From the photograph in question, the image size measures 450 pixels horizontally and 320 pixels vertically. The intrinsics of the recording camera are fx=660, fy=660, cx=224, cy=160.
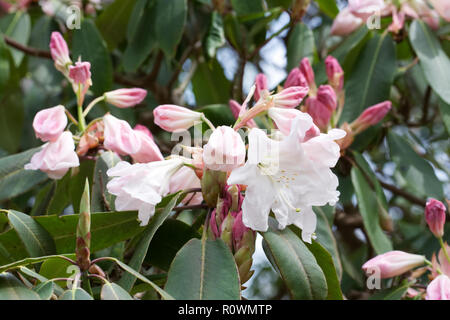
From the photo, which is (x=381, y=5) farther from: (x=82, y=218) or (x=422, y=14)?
(x=82, y=218)

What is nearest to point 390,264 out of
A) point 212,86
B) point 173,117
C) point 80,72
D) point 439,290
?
point 439,290

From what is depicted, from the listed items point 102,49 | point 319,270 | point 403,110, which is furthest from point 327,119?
point 403,110

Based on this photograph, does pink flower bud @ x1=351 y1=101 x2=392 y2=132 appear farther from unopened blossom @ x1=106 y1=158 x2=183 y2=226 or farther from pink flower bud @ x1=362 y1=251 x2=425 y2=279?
unopened blossom @ x1=106 y1=158 x2=183 y2=226

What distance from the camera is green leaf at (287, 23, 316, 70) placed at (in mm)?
1896

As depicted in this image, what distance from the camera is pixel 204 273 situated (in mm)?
987

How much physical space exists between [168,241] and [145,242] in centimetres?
15

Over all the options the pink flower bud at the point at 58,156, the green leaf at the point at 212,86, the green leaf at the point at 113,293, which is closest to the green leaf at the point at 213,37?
the green leaf at the point at 212,86

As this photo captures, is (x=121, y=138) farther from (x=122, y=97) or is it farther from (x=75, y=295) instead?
(x=75, y=295)

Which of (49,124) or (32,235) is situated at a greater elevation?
(49,124)

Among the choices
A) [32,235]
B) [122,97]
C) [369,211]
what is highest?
[122,97]

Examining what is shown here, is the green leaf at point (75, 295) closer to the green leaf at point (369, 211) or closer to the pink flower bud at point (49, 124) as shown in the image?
the pink flower bud at point (49, 124)

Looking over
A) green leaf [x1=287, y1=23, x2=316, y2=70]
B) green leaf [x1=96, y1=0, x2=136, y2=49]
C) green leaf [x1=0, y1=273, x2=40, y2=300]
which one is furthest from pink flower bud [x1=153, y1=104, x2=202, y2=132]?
green leaf [x1=96, y1=0, x2=136, y2=49]

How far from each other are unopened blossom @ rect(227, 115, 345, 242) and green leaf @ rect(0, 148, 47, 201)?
0.61 meters
